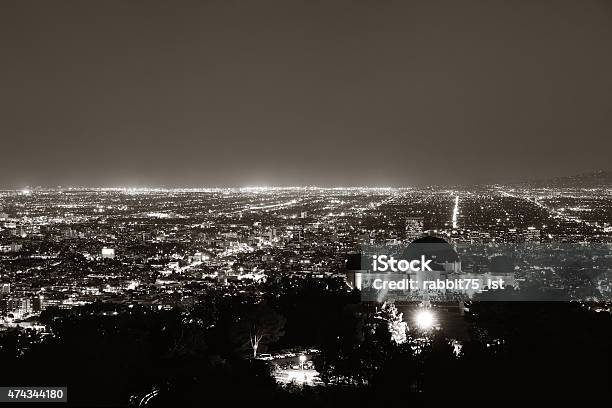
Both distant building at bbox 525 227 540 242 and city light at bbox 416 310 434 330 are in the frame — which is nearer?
city light at bbox 416 310 434 330

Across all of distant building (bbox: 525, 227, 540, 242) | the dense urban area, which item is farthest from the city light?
distant building (bbox: 525, 227, 540, 242)

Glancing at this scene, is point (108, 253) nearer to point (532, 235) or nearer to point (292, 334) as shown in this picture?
point (292, 334)

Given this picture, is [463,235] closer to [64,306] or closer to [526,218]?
[526,218]

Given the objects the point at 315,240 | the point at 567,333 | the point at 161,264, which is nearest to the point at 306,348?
the point at 567,333

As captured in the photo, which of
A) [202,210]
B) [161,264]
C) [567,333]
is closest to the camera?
[567,333]

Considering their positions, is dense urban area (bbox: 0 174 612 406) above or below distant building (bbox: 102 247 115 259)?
above

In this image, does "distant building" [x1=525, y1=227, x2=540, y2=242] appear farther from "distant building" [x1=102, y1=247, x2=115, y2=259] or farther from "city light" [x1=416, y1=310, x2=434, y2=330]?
"distant building" [x1=102, y1=247, x2=115, y2=259]

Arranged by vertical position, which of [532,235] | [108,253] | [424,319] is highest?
[424,319]

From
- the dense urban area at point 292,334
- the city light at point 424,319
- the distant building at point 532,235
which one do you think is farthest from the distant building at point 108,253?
the distant building at point 532,235

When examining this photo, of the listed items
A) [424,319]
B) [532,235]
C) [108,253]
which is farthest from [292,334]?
[532,235]

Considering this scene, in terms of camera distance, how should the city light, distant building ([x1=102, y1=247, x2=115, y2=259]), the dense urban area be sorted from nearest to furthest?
the dense urban area
the city light
distant building ([x1=102, y1=247, x2=115, y2=259])

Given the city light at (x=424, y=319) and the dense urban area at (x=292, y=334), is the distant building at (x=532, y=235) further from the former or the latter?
the city light at (x=424, y=319)
